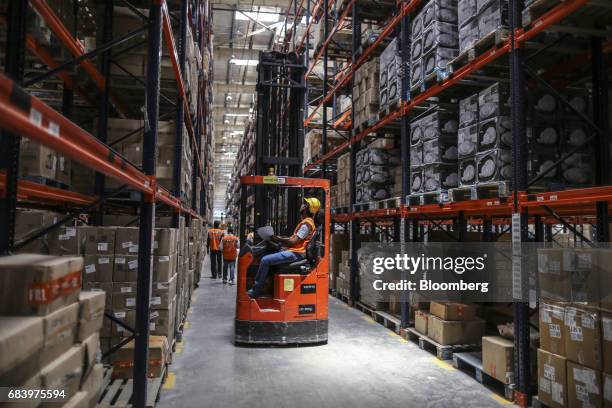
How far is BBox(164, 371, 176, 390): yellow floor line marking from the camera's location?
4589 mm

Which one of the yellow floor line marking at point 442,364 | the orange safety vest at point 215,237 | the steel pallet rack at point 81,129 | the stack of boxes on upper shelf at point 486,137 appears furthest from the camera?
the orange safety vest at point 215,237

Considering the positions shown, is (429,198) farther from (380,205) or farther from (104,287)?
(104,287)

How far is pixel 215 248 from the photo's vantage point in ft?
45.0

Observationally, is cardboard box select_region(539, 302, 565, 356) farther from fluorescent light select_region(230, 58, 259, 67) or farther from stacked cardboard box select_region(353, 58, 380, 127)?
fluorescent light select_region(230, 58, 259, 67)

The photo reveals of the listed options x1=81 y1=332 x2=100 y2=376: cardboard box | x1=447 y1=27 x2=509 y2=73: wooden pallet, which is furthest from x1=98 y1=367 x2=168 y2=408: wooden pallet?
x1=447 y1=27 x2=509 y2=73: wooden pallet

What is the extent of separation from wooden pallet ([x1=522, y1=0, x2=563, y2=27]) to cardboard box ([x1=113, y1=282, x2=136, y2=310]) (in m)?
4.56

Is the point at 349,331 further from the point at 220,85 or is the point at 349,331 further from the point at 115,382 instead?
the point at 220,85

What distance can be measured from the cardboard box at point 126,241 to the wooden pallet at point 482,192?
361cm

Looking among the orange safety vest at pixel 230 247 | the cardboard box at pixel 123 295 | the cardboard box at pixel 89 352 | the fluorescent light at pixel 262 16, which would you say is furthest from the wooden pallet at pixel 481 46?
the fluorescent light at pixel 262 16

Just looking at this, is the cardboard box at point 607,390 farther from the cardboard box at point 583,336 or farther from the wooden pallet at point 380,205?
the wooden pallet at point 380,205

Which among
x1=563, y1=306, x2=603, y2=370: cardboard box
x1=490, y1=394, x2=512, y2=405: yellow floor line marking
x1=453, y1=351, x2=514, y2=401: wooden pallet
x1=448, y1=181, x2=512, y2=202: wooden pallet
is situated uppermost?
x1=448, y1=181, x2=512, y2=202: wooden pallet

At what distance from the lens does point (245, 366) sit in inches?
213

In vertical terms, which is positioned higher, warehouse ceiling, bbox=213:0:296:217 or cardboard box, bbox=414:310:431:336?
warehouse ceiling, bbox=213:0:296:217

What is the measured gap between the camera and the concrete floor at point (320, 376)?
4312mm
